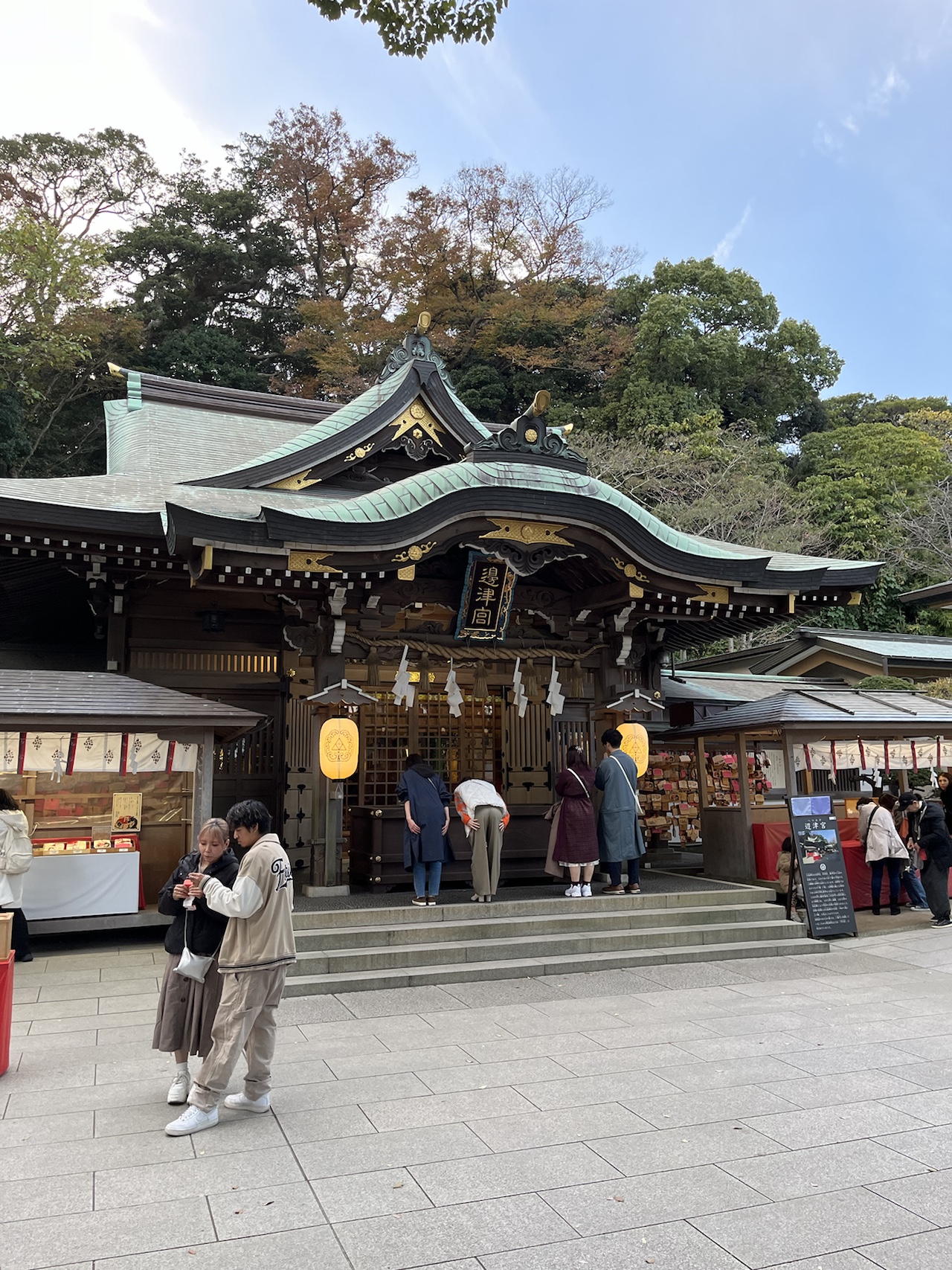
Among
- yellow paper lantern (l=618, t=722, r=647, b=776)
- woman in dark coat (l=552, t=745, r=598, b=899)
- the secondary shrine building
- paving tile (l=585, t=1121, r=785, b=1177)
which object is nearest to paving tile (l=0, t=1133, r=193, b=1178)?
paving tile (l=585, t=1121, r=785, b=1177)

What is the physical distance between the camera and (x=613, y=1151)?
4.34 m

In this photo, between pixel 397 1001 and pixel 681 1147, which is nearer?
pixel 681 1147

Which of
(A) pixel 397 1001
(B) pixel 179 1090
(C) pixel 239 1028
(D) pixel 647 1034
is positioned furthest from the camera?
(A) pixel 397 1001

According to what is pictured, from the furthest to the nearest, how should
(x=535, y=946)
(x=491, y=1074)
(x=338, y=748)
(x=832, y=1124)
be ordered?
(x=338, y=748) → (x=535, y=946) → (x=491, y=1074) → (x=832, y=1124)

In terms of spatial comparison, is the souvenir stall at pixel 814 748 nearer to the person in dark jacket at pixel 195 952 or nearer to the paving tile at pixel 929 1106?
the paving tile at pixel 929 1106

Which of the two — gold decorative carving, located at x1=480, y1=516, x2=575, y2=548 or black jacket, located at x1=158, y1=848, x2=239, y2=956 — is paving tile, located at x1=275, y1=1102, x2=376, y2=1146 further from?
gold decorative carving, located at x1=480, y1=516, x2=575, y2=548

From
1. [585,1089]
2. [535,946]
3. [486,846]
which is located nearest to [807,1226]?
[585,1089]

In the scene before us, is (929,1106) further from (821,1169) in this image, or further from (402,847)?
(402,847)

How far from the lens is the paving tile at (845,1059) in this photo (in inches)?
223

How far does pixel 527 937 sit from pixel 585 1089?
3.71 metres

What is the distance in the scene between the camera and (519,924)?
902 cm

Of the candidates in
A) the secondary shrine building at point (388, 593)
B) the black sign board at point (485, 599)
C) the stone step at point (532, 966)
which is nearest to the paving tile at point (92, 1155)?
the stone step at point (532, 966)

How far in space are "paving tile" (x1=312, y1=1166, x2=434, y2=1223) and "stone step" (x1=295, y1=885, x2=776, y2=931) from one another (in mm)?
4507

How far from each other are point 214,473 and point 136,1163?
451 inches
